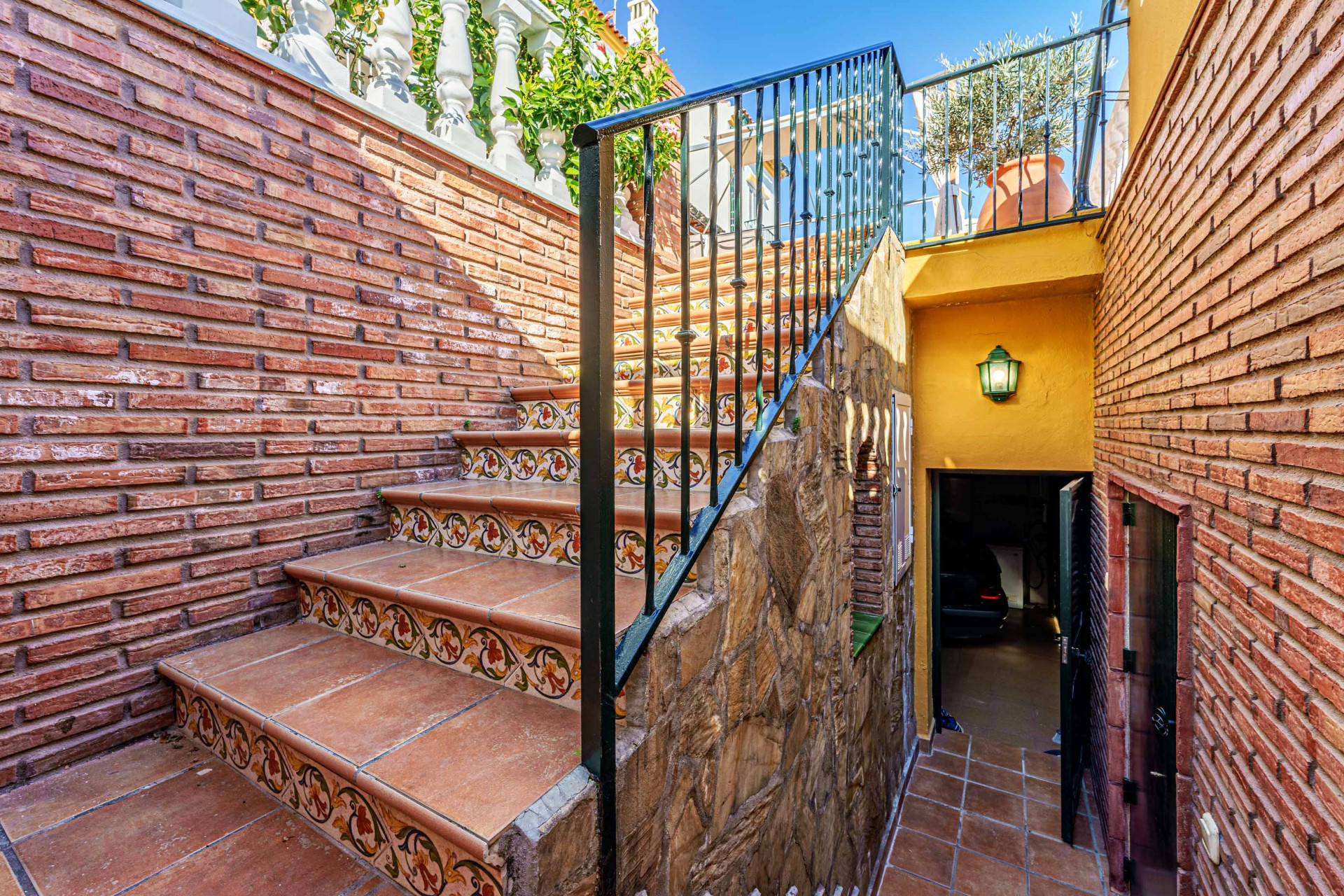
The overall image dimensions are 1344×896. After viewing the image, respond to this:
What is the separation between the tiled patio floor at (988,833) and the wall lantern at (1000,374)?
9.13ft

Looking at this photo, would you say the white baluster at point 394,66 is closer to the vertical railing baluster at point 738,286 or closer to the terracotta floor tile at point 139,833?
the vertical railing baluster at point 738,286

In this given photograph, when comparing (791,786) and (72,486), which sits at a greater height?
(72,486)

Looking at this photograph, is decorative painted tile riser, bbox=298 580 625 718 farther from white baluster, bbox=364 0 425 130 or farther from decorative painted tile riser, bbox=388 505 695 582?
white baluster, bbox=364 0 425 130

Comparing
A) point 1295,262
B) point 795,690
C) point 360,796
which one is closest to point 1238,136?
point 1295,262

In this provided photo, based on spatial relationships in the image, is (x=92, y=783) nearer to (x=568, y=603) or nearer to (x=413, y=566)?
(x=413, y=566)

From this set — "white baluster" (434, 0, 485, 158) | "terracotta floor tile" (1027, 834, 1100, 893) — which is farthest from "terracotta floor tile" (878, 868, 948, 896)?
"white baluster" (434, 0, 485, 158)

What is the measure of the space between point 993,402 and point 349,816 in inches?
177

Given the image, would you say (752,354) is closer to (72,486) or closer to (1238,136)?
(1238,136)

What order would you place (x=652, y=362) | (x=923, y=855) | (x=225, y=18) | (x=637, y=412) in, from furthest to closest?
(x=923, y=855)
(x=637, y=412)
(x=225, y=18)
(x=652, y=362)

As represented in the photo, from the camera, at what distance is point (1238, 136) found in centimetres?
143

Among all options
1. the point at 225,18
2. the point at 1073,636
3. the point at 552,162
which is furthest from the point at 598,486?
the point at 1073,636

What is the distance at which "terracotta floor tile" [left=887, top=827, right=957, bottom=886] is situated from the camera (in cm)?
318

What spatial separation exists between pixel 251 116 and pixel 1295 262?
2.92 meters

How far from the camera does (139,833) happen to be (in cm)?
114
